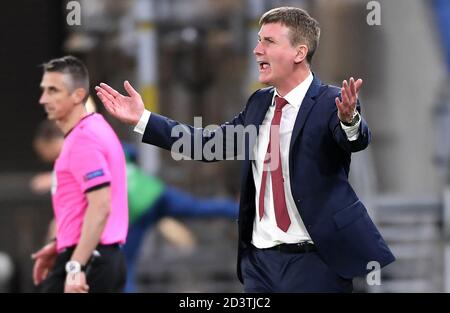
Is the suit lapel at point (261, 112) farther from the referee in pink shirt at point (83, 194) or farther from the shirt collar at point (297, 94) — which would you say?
the referee in pink shirt at point (83, 194)

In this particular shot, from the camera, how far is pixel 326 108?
6438mm

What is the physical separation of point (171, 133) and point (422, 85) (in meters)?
9.26

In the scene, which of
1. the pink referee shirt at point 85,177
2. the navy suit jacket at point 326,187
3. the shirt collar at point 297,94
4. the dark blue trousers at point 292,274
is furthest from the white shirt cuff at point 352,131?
the pink referee shirt at point 85,177

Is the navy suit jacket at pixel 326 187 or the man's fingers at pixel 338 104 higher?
the man's fingers at pixel 338 104

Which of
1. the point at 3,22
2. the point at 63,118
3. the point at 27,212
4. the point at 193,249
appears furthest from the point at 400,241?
the point at 63,118

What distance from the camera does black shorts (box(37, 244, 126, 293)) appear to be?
299 inches

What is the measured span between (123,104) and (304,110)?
2.92 feet

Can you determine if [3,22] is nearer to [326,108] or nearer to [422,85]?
[422,85]

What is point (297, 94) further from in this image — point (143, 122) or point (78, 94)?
point (78, 94)

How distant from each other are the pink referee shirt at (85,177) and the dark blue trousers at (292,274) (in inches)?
49.7

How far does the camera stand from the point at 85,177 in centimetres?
744

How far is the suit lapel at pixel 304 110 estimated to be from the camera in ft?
21.2
